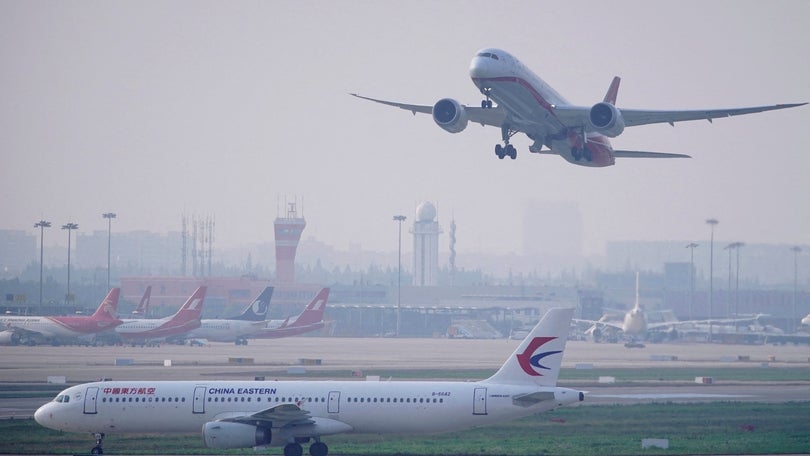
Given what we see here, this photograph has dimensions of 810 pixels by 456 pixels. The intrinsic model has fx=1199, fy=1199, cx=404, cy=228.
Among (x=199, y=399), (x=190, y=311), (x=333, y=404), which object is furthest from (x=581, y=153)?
(x=190, y=311)

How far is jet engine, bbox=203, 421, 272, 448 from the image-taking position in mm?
43156

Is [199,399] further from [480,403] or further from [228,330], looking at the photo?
[228,330]

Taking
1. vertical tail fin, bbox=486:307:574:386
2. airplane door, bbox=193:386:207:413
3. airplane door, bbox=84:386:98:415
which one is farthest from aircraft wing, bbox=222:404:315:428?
vertical tail fin, bbox=486:307:574:386

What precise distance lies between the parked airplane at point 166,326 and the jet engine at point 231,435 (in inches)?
2963

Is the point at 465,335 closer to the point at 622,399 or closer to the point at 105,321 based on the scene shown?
the point at 105,321

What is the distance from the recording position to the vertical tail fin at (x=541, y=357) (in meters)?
44.3

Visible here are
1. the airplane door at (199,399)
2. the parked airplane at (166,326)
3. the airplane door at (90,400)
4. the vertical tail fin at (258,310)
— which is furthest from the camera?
the vertical tail fin at (258,310)

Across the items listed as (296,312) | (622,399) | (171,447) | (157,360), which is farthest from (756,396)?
(296,312)

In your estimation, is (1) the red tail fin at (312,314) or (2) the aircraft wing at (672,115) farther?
(1) the red tail fin at (312,314)

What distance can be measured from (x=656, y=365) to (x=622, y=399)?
34.2 metres

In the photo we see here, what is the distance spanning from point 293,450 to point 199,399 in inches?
173

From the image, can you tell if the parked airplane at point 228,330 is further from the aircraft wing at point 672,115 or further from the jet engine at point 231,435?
the jet engine at point 231,435

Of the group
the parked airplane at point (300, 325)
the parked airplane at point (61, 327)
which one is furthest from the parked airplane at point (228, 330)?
the parked airplane at point (61, 327)

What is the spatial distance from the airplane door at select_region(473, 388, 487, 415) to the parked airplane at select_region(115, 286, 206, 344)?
253 feet
